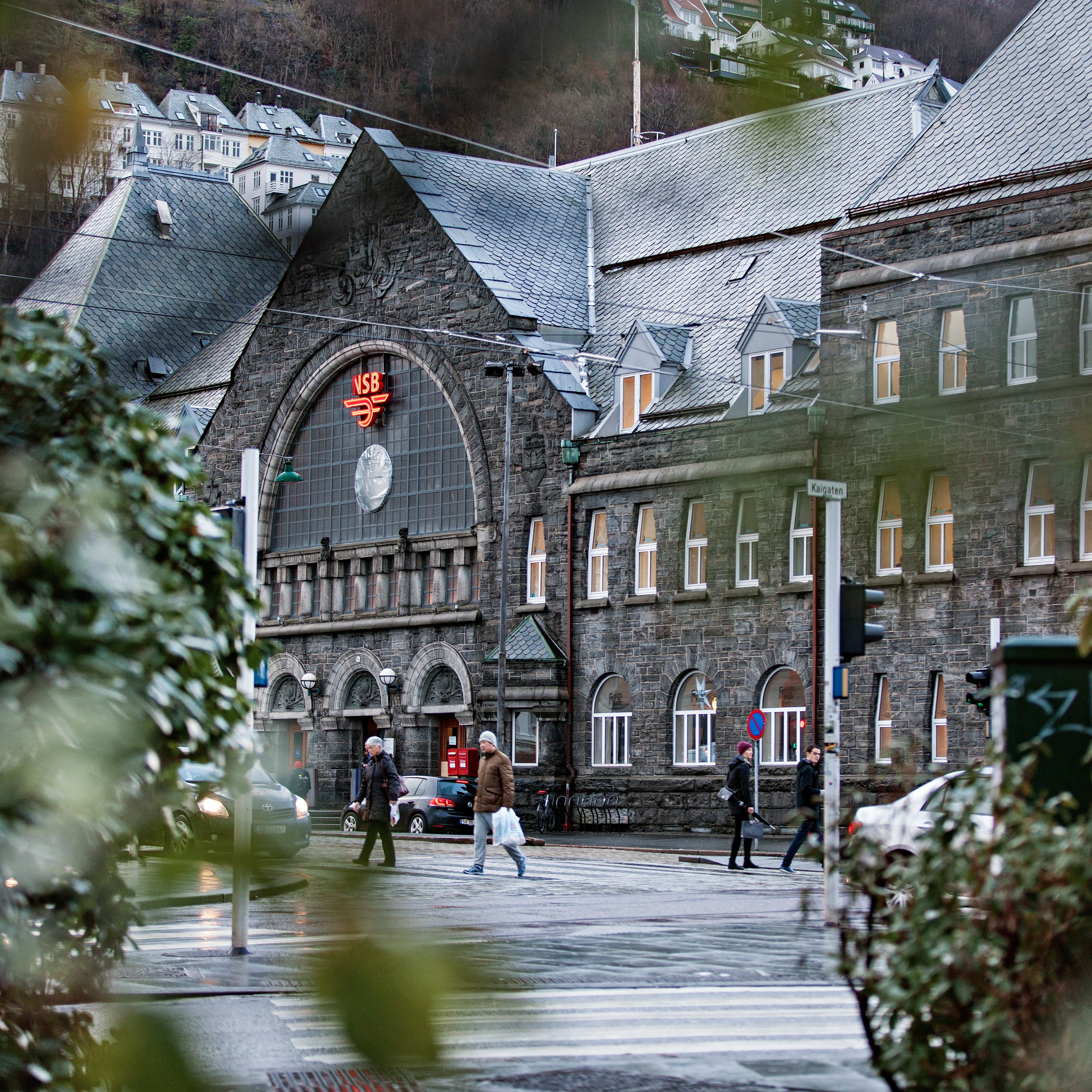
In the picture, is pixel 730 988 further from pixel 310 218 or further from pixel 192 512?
pixel 310 218

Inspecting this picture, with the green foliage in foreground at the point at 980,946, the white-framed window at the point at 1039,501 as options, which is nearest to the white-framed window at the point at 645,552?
the white-framed window at the point at 1039,501

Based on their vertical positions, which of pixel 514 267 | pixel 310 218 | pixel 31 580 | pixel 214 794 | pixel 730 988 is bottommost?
pixel 730 988

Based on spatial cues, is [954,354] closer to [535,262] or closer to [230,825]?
[230,825]

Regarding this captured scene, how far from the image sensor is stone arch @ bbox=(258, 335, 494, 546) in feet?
145

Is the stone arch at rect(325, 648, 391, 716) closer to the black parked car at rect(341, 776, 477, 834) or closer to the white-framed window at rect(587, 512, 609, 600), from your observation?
the white-framed window at rect(587, 512, 609, 600)

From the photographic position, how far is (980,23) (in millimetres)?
1591

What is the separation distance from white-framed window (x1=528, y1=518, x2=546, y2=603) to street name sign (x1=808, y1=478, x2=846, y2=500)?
36558mm

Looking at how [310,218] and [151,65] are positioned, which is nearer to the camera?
[151,65]

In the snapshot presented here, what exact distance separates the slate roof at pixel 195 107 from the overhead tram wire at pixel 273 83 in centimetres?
3

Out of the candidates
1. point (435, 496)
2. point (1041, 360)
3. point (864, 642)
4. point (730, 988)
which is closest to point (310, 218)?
point (1041, 360)

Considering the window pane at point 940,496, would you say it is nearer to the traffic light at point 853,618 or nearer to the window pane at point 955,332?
the window pane at point 955,332

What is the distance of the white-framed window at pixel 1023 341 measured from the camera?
2500 mm

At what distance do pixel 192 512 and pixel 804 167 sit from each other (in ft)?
8.38

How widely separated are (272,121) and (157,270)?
1994mm
